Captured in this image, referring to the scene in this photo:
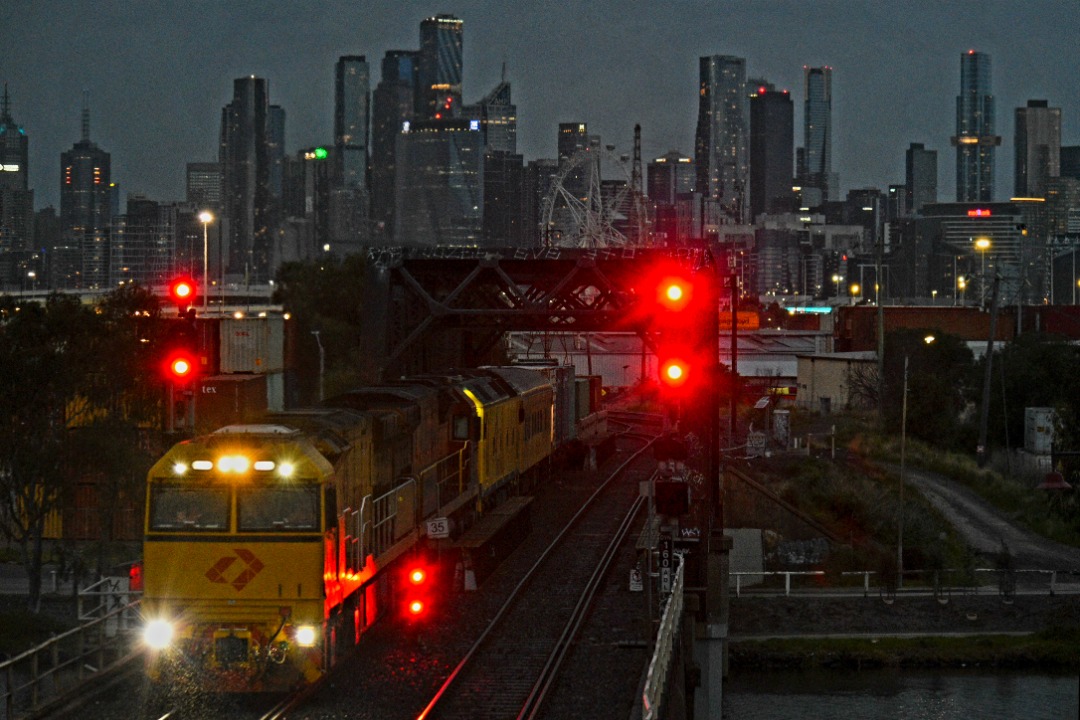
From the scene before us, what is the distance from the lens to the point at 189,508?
61.6 ft

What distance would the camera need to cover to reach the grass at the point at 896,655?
3447cm

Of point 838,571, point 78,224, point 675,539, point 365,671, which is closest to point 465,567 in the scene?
point 675,539

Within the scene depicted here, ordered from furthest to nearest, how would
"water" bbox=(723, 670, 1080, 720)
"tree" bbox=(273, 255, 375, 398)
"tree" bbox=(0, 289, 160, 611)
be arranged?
"tree" bbox=(273, 255, 375, 398), "water" bbox=(723, 670, 1080, 720), "tree" bbox=(0, 289, 160, 611)

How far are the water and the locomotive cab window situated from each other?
653 inches

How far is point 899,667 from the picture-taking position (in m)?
34.5

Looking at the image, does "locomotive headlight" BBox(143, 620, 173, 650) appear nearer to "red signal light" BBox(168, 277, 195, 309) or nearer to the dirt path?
"red signal light" BBox(168, 277, 195, 309)

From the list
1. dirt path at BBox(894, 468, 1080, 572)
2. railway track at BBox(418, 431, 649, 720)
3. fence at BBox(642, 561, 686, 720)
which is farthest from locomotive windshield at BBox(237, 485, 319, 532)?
dirt path at BBox(894, 468, 1080, 572)

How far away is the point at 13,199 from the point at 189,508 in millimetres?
110811

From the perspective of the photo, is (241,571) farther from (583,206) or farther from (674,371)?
(583,206)

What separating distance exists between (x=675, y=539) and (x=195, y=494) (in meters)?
11.9

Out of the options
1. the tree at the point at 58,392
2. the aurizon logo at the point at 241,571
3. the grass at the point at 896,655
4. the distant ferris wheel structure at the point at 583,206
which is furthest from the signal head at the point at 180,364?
the distant ferris wheel structure at the point at 583,206

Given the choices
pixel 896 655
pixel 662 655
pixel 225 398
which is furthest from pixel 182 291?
pixel 225 398

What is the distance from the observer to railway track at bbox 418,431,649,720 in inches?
754

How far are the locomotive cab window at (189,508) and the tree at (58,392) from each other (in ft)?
29.2
